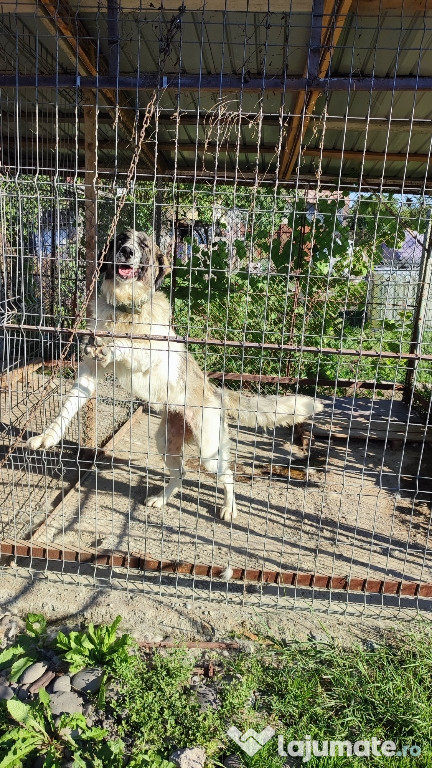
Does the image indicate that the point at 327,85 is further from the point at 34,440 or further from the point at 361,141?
the point at 361,141

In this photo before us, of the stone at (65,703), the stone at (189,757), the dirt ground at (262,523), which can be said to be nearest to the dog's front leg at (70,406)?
the dirt ground at (262,523)

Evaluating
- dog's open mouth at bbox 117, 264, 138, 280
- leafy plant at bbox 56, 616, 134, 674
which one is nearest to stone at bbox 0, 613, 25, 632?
leafy plant at bbox 56, 616, 134, 674

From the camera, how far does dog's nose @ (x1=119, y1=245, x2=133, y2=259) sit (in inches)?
154

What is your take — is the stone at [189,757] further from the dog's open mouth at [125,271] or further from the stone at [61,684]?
the dog's open mouth at [125,271]

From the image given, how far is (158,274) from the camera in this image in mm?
4270

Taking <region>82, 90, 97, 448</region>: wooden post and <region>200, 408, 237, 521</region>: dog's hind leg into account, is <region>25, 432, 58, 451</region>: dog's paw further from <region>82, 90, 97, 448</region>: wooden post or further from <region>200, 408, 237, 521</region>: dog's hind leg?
<region>200, 408, 237, 521</region>: dog's hind leg

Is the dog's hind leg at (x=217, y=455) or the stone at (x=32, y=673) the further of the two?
the dog's hind leg at (x=217, y=455)

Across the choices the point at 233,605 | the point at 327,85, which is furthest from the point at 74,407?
the point at 327,85

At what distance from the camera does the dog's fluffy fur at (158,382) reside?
→ 13.5 feet

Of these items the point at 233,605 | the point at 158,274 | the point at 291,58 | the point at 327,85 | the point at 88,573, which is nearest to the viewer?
the point at 327,85

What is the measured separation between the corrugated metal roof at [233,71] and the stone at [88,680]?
264cm

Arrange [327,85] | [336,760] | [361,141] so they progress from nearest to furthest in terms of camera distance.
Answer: [336,760], [327,85], [361,141]

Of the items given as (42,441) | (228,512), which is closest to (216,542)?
(228,512)

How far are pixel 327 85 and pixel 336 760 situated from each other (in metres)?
3.53
